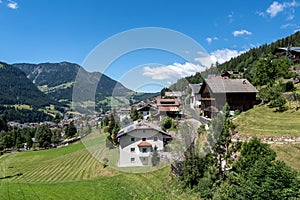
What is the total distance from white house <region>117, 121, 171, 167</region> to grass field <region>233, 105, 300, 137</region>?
6.79 meters

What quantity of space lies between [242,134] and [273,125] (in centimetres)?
247

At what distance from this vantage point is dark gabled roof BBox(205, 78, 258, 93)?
88.7ft

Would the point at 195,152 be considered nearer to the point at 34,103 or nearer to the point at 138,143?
the point at 138,143

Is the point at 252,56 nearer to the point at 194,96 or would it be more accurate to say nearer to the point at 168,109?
the point at 194,96

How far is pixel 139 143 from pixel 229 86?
12.3 metres

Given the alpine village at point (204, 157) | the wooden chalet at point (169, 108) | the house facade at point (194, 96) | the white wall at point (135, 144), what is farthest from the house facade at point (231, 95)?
the house facade at point (194, 96)

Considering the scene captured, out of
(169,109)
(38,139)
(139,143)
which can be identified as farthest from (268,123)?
(38,139)

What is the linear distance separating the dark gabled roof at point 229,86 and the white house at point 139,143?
28.0 ft

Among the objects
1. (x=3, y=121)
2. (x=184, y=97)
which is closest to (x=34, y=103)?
(x=3, y=121)

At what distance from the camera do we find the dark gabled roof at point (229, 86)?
27031 mm

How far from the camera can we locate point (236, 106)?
89.5 ft

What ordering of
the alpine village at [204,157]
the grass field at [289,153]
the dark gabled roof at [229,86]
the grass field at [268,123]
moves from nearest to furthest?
the alpine village at [204,157] → the grass field at [289,153] → the grass field at [268,123] → the dark gabled roof at [229,86]

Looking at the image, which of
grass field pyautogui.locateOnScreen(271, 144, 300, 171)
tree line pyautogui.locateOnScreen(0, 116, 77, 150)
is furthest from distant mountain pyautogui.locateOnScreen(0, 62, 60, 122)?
grass field pyautogui.locateOnScreen(271, 144, 300, 171)

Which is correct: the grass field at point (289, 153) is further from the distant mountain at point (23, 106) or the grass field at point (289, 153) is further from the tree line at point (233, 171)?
the distant mountain at point (23, 106)
